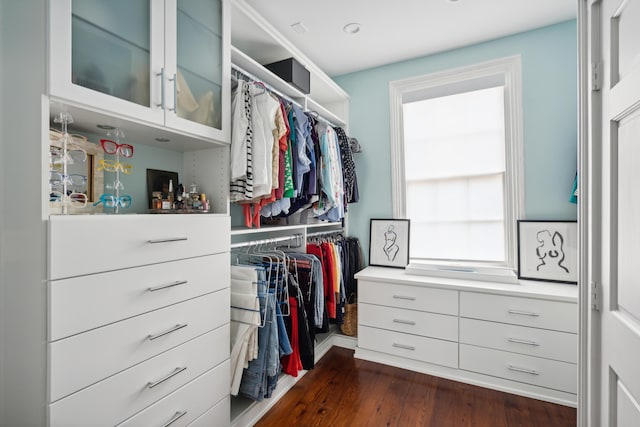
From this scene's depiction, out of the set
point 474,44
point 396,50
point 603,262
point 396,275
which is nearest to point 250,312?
point 396,275

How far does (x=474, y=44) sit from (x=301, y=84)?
5.31ft

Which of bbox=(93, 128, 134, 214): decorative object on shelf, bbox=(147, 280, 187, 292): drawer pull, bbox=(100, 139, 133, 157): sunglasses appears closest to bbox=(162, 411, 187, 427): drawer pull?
bbox=(147, 280, 187, 292): drawer pull

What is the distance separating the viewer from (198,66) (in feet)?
5.09

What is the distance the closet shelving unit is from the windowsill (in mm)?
876

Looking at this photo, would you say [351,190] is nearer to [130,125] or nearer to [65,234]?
[130,125]

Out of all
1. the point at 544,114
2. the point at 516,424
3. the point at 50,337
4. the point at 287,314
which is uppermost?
the point at 544,114

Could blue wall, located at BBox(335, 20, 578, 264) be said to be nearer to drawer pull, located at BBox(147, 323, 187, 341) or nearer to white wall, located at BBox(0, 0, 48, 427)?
drawer pull, located at BBox(147, 323, 187, 341)

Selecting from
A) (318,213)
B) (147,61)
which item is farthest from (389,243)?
(147,61)

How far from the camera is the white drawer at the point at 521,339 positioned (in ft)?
6.51

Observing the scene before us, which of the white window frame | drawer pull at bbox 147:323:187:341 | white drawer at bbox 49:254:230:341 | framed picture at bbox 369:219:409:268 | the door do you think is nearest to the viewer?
the door

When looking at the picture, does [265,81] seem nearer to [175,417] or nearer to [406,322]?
[175,417]

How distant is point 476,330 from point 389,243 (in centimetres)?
104

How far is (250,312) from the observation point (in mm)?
1710

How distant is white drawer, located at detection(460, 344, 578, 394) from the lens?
1.99 m
